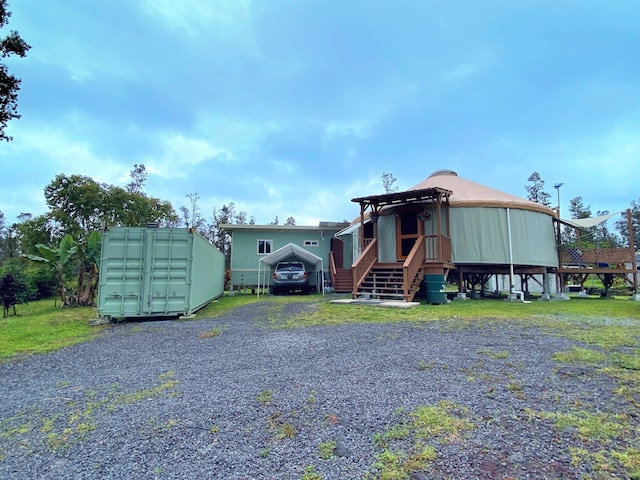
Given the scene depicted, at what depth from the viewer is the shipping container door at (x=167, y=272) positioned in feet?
25.6

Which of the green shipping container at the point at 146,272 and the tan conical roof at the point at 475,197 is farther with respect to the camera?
the tan conical roof at the point at 475,197

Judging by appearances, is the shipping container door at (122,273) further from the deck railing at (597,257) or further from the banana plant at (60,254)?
the deck railing at (597,257)

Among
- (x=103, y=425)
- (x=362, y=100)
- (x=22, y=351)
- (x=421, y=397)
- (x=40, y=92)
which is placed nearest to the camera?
(x=103, y=425)

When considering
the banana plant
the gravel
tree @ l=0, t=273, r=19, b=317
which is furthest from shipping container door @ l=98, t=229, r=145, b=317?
the banana plant

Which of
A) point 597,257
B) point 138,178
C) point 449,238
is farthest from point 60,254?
point 597,257

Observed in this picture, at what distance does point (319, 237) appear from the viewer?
17594 mm

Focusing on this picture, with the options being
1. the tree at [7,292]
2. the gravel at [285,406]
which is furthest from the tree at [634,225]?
the tree at [7,292]

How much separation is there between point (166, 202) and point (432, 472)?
70.7 feet

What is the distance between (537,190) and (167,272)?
3272 centimetres

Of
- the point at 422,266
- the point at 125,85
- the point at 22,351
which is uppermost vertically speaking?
the point at 125,85

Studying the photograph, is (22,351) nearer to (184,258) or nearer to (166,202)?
(184,258)

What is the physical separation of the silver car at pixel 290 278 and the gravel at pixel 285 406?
869cm

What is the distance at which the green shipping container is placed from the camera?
762cm

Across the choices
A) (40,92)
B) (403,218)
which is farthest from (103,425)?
(40,92)
